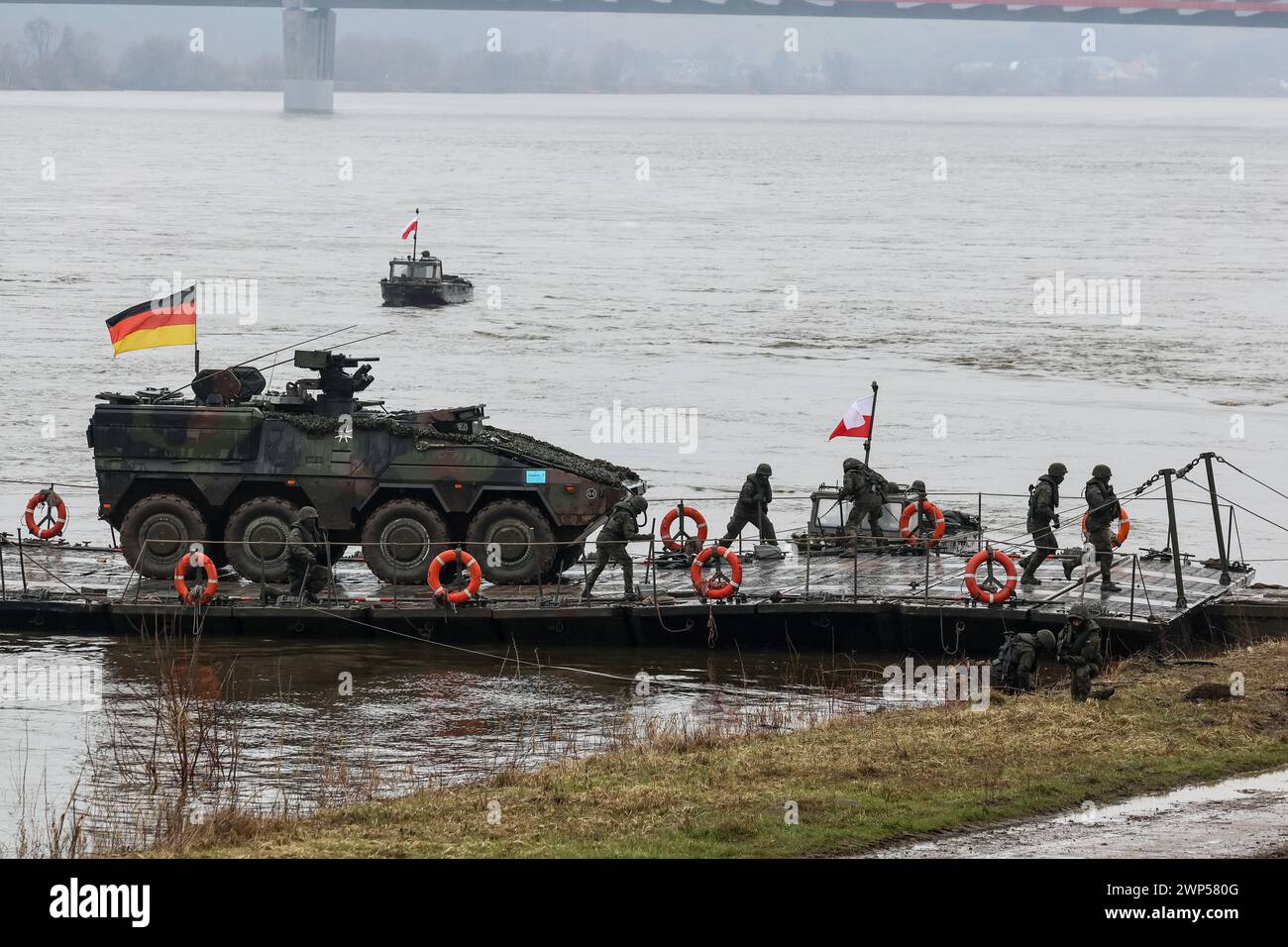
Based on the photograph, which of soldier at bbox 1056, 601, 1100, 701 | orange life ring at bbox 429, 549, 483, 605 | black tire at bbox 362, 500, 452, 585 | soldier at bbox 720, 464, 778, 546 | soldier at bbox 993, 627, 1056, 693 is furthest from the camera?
soldier at bbox 720, 464, 778, 546

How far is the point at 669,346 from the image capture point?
214 feet

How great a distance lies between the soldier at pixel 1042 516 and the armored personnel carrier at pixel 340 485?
17.2 ft

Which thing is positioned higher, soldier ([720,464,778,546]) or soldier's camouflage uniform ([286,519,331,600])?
soldier ([720,464,778,546])

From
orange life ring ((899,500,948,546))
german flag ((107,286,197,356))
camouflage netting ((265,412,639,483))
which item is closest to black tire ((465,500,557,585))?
camouflage netting ((265,412,639,483))

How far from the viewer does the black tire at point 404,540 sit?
83.7 feet

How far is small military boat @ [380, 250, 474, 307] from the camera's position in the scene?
7350 cm

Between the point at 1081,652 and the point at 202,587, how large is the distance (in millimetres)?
11003

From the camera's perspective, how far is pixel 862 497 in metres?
27.1

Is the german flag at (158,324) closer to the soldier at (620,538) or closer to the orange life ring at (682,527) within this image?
the soldier at (620,538)

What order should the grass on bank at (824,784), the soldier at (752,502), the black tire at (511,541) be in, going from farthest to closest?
1. the soldier at (752,502)
2. the black tire at (511,541)
3. the grass on bank at (824,784)

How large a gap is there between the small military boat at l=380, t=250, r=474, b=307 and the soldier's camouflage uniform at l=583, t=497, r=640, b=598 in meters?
49.3

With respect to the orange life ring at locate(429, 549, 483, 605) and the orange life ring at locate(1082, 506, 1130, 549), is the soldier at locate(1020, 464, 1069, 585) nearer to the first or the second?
the orange life ring at locate(1082, 506, 1130, 549)

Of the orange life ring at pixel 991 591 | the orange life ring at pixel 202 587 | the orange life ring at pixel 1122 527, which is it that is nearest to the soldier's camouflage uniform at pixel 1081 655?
the orange life ring at pixel 991 591
